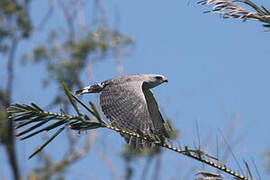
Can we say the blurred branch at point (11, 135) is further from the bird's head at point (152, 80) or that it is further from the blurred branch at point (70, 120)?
the blurred branch at point (70, 120)

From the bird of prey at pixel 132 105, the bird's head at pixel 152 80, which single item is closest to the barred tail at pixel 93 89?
the bird of prey at pixel 132 105

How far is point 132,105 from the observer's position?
21.4 feet

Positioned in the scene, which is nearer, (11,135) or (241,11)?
(241,11)

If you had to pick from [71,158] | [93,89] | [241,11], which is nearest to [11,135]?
[71,158]

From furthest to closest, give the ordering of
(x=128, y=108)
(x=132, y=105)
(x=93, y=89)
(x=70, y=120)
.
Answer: (x=93, y=89)
(x=132, y=105)
(x=128, y=108)
(x=70, y=120)

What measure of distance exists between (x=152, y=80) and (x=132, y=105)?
7.54 feet

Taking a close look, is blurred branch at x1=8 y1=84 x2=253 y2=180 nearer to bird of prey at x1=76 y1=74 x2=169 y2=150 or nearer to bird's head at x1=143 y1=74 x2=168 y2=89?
bird of prey at x1=76 y1=74 x2=169 y2=150

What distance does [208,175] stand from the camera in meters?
3.66

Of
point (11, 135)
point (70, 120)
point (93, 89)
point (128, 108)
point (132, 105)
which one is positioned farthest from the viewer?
point (11, 135)

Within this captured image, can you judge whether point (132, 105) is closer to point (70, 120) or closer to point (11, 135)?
point (70, 120)

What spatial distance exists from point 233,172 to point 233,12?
51.5 inches

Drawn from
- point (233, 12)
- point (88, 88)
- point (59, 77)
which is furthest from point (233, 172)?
point (59, 77)

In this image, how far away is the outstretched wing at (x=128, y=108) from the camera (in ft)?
17.9

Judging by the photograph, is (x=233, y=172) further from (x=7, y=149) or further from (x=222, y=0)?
(x=7, y=149)
